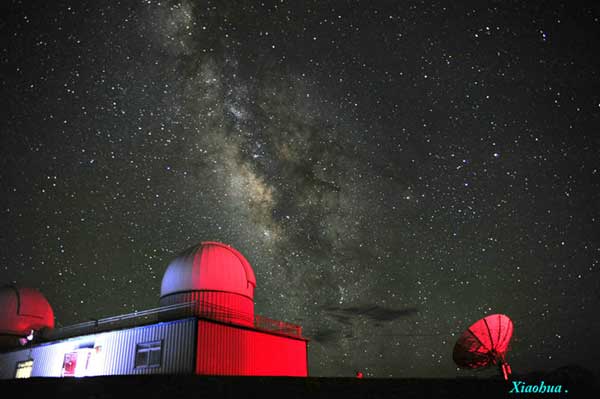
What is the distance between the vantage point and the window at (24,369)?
19.8 m

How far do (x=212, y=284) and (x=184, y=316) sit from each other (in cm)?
245

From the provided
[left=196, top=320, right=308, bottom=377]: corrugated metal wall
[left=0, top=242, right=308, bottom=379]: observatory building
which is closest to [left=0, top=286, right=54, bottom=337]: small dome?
[left=0, top=242, right=308, bottom=379]: observatory building

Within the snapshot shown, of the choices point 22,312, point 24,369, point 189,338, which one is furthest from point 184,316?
point 22,312

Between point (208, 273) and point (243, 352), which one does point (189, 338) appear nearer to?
point (243, 352)

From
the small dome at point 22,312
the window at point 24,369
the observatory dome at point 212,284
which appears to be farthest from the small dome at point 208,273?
the small dome at point 22,312

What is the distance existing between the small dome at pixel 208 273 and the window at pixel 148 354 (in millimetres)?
3173

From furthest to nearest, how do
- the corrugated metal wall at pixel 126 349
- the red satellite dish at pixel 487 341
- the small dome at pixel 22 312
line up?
the small dome at pixel 22 312
the red satellite dish at pixel 487 341
the corrugated metal wall at pixel 126 349

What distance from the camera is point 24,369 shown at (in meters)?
20.1

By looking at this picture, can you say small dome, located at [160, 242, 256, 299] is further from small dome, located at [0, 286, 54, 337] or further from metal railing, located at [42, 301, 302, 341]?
small dome, located at [0, 286, 54, 337]

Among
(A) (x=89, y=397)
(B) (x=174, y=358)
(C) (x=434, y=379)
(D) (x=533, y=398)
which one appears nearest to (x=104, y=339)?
(B) (x=174, y=358)

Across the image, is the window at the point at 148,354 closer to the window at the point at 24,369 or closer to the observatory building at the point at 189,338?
the observatory building at the point at 189,338

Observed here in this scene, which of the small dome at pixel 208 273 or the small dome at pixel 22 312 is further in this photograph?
the small dome at pixel 22 312

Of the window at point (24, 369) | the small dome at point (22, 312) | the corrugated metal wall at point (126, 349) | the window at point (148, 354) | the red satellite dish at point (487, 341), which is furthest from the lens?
the small dome at point (22, 312)

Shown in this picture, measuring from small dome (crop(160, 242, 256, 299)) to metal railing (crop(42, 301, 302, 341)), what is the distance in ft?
3.49
